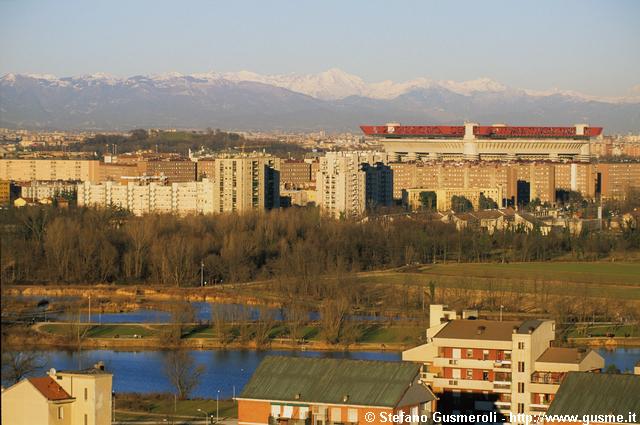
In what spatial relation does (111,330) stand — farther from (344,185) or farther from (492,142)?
(492,142)

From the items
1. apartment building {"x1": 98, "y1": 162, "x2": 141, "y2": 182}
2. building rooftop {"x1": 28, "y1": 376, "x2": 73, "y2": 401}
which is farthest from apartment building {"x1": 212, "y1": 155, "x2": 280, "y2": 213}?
building rooftop {"x1": 28, "y1": 376, "x2": 73, "y2": 401}

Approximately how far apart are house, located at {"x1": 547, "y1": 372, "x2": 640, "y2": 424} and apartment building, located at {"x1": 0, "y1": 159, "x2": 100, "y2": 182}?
3588 cm

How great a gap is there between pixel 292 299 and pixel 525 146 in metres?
28.6

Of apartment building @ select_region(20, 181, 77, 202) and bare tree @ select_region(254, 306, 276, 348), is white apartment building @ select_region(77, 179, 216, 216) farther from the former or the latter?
bare tree @ select_region(254, 306, 276, 348)

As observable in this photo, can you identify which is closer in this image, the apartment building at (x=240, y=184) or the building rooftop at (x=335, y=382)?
the building rooftop at (x=335, y=382)

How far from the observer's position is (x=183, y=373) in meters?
12.8

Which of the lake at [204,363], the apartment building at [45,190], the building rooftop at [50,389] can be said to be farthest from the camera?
the apartment building at [45,190]

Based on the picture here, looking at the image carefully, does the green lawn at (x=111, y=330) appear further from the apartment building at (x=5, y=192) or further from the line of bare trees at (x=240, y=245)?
the apartment building at (x=5, y=192)

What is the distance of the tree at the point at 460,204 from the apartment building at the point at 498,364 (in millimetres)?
22949

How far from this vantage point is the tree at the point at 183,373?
12438 millimetres

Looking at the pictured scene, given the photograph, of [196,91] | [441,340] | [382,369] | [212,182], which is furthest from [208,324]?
[196,91]

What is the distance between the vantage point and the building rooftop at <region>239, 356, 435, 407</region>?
864cm

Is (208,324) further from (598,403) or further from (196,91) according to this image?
(196,91)

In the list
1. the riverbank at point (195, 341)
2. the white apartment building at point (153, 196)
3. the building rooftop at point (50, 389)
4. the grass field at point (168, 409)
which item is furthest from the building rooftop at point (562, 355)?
the white apartment building at point (153, 196)
